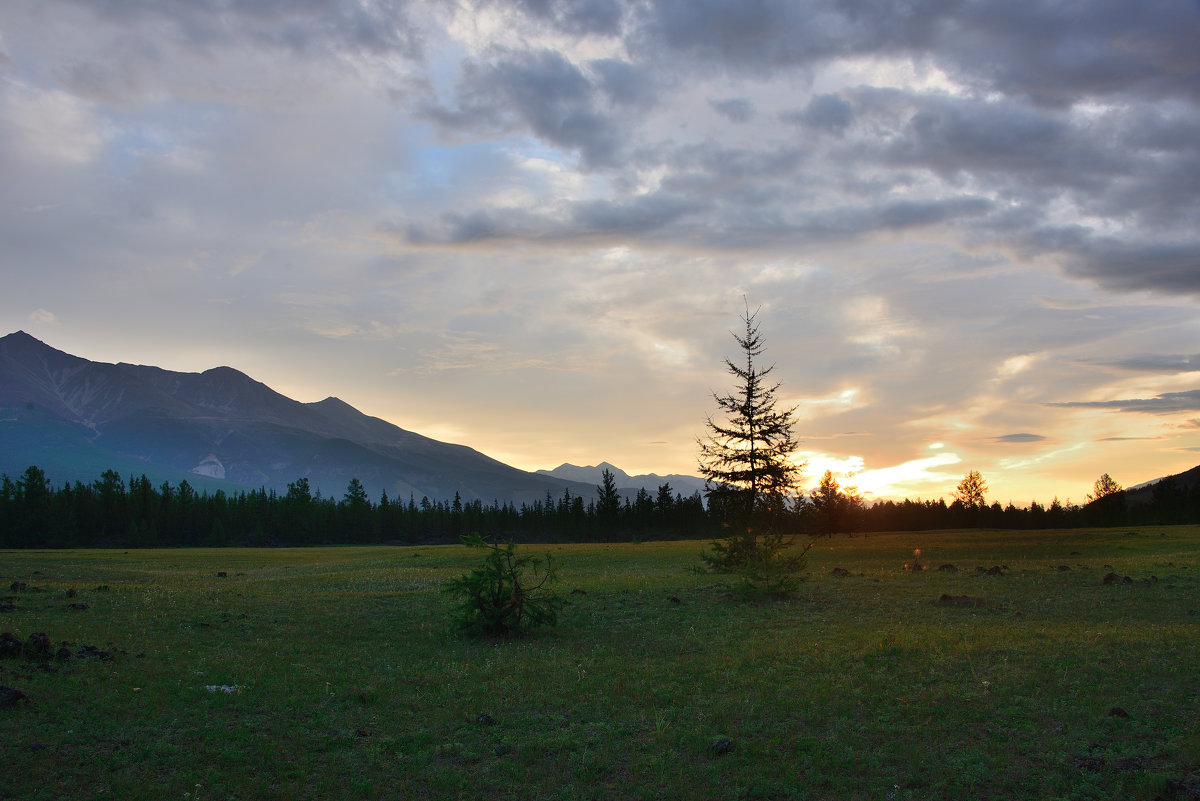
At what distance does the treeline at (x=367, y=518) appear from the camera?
105250 millimetres

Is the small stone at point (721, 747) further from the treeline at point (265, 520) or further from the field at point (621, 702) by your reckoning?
the treeline at point (265, 520)

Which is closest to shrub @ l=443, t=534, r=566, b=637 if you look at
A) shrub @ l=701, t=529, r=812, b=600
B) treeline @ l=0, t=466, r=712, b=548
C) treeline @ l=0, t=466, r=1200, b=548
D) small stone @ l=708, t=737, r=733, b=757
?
shrub @ l=701, t=529, r=812, b=600

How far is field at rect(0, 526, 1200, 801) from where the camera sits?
31.8 ft

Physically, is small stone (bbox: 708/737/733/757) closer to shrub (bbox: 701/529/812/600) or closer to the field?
the field

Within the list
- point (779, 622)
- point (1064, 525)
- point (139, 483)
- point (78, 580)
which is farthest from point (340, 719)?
point (139, 483)

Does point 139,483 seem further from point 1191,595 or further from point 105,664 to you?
point 1191,595

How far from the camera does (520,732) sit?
1180 centimetres

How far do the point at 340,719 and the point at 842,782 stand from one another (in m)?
8.68

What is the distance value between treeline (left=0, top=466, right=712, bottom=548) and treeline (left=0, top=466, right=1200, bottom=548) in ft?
0.62

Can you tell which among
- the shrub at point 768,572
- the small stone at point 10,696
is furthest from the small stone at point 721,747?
the shrub at point 768,572

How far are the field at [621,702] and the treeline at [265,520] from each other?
280ft

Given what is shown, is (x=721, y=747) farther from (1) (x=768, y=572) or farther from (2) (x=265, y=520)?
(2) (x=265, y=520)

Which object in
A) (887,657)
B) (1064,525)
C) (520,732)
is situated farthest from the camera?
(1064,525)

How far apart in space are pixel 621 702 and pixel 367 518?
134 m
